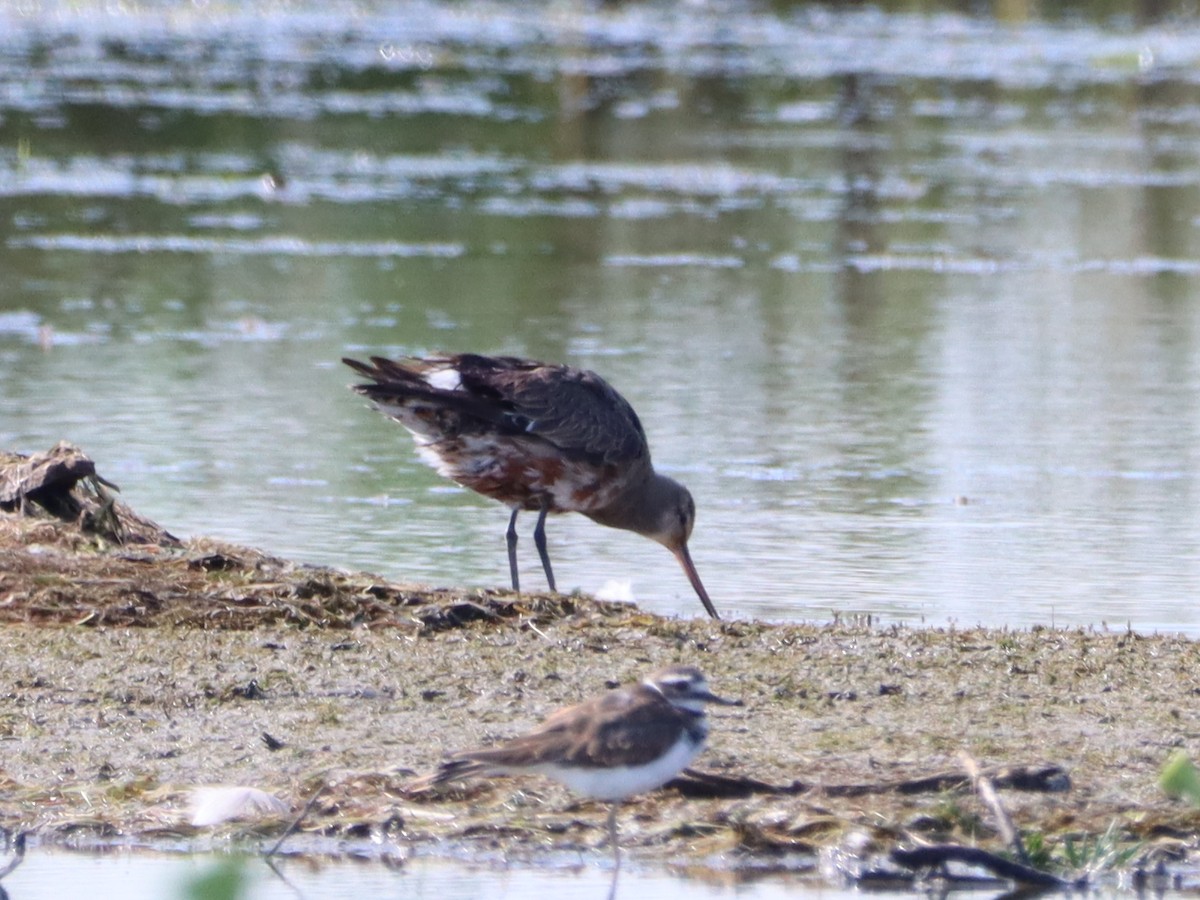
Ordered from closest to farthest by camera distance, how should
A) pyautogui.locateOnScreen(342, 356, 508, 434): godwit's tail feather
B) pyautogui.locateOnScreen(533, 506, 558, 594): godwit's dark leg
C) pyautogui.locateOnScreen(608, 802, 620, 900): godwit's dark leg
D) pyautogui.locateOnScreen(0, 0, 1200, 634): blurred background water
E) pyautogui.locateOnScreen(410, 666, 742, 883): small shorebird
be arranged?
pyautogui.locateOnScreen(410, 666, 742, 883): small shorebird < pyautogui.locateOnScreen(608, 802, 620, 900): godwit's dark leg < pyautogui.locateOnScreen(342, 356, 508, 434): godwit's tail feather < pyautogui.locateOnScreen(533, 506, 558, 594): godwit's dark leg < pyautogui.locateOnScreen(0, 0, 1200, 634): blurred background water

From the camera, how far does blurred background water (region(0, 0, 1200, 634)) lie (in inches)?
369

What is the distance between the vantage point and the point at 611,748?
5160 mm

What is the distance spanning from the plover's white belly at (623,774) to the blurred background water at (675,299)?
8.80ft

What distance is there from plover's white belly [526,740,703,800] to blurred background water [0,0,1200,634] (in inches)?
106

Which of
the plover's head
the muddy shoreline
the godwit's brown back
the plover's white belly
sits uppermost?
the godwit's brown back

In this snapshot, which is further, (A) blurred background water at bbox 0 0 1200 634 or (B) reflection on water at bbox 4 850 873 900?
(A) blurred background water at bbox 0 0 1200 634

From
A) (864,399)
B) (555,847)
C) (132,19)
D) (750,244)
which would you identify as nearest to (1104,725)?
(555,847)

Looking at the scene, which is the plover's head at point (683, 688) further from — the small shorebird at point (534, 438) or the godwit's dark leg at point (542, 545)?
the godwit's dark leg at point (542, 545)

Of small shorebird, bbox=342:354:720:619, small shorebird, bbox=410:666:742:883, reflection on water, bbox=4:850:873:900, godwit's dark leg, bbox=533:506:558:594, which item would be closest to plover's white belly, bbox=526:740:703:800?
small shorebird, bbox=410:666:742:883

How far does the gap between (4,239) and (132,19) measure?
19.8 meters

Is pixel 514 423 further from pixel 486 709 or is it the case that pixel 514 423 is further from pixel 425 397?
pixel 486 709

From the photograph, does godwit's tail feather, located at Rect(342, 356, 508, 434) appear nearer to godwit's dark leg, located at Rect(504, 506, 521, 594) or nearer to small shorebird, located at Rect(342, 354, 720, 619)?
small shorebird, located at Rect(342, 354, 720, 619)

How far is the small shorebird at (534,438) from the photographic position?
8180 millimetres

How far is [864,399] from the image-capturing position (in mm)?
12188
